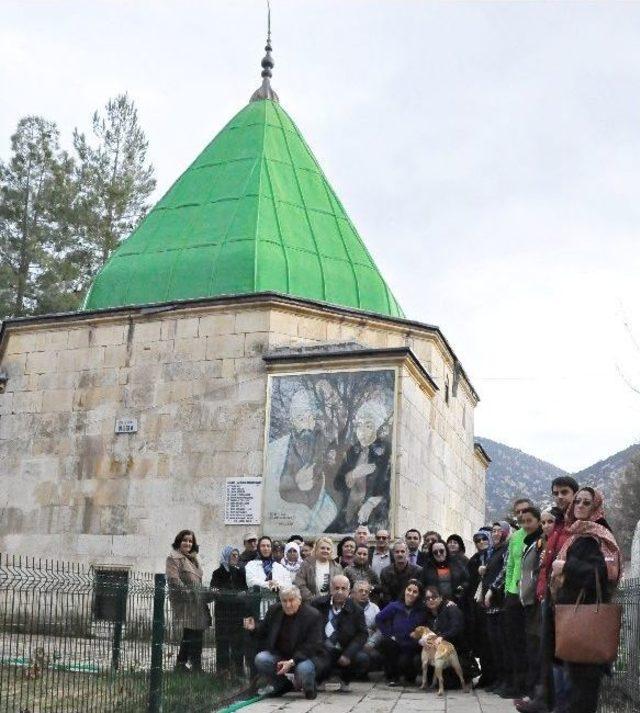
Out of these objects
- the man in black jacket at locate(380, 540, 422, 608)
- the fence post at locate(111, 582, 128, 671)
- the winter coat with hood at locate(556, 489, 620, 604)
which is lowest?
the fence post at locate(111, 582, 128, 671)

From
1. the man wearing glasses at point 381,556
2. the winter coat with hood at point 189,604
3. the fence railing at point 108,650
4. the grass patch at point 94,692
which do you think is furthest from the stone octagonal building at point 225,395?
the grass patch at point 94,692

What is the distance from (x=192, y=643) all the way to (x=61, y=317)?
27.0 ft

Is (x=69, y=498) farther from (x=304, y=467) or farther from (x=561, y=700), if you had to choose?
(x=561, y=700)

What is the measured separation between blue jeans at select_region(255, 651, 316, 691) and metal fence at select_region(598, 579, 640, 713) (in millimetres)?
2306

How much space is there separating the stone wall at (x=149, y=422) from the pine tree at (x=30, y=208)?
11409 mm

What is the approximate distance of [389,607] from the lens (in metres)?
9.19

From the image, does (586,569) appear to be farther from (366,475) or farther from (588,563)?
(366,475)

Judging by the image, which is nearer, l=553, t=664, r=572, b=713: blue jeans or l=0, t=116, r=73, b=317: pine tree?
l=553, t=664, r=572, b=713: blue jeans

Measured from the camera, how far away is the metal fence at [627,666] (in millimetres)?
7066

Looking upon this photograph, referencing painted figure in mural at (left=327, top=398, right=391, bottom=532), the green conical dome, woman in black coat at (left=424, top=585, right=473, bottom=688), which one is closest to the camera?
woman in black coat at (left=424, top=585, right=473, bottom=688)

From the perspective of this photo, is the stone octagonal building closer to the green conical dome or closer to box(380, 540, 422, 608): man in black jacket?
the green conical dome

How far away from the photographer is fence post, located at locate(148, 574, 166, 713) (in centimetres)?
660

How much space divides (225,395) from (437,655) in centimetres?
578

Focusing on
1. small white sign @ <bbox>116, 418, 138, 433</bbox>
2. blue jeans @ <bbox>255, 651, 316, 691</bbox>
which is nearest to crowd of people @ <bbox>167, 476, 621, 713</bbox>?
blue jeans @ <bbox>255, 651, 316, 691</bbox>
